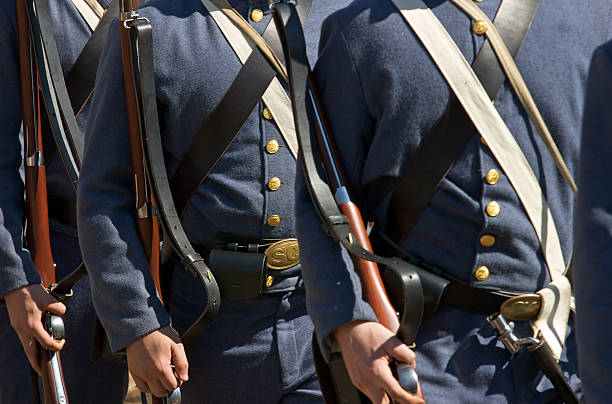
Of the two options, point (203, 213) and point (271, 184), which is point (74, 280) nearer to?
point (203, 213)

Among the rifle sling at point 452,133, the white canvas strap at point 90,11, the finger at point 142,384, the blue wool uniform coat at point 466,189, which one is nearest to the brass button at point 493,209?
the blue wool uniform coat at point 466,189

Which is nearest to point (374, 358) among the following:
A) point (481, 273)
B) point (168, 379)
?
point (481, 273)

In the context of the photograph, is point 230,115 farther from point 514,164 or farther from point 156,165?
point 514,164

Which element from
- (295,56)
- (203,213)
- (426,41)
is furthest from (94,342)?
(426,41)

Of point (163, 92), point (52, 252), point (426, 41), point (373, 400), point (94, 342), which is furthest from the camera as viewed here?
point (52, 252)

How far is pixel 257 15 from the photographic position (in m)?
2.68

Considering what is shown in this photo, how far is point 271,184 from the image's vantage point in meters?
2.66

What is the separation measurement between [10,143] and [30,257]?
1.21 ft

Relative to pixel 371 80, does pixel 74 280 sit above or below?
below

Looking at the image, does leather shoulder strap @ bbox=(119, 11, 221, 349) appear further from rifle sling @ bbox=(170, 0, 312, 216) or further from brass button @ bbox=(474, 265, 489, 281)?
brass button @ bbox=(474, 265, 489, 281)

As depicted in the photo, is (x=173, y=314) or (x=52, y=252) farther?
(x=52, y=252)

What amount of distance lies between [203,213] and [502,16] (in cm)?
100

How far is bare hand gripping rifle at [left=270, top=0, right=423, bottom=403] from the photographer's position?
6.46ft

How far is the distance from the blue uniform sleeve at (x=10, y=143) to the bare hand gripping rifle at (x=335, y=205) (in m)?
1.18
